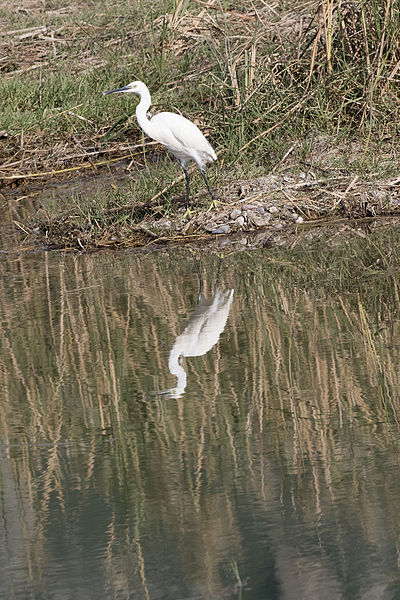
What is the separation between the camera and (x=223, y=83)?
29.4ft

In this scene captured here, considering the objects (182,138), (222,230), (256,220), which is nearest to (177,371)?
(222,230)

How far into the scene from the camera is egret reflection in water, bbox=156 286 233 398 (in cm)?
431

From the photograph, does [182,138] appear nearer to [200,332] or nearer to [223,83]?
[223,83]

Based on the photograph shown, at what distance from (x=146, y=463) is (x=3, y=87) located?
27.9 feet

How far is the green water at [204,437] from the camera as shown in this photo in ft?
8.61

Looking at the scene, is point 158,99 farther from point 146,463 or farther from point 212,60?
point 146,463

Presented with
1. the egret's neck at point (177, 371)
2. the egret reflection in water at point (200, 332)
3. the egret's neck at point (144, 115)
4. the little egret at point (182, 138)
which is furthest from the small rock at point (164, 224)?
the egret's neck at point (177, 371)

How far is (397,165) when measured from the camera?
823cm

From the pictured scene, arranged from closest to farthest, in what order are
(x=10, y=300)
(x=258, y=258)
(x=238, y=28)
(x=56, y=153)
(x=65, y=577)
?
(x=65, y=577), (x=10, y=300), (x=258, y=258), (x=56, y=153), (x=238, y=28)

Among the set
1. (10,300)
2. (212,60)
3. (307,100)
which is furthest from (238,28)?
(10,300)

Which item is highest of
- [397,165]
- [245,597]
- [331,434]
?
[397,165]

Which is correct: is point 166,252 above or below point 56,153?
below

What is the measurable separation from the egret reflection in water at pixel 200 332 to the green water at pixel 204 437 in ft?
0.05

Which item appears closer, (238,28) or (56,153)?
(56,153)
